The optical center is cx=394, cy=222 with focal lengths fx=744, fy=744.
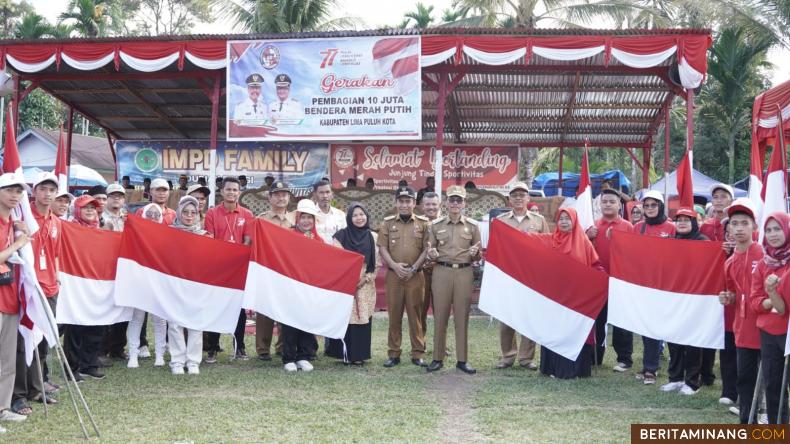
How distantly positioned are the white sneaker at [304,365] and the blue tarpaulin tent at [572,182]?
13452 millimetres

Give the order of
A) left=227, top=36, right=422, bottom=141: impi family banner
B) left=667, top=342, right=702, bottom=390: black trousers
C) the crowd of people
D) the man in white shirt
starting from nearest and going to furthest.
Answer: left=667, top=342, right=702, bottom=390: black trousers < the crowd of people < the man in white shirt < left=227, top=36, right=422, bottom=141: impi family banner

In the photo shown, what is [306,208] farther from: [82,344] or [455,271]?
[82,344]

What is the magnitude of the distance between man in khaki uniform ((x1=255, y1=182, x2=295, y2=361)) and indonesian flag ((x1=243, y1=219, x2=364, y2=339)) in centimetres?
58

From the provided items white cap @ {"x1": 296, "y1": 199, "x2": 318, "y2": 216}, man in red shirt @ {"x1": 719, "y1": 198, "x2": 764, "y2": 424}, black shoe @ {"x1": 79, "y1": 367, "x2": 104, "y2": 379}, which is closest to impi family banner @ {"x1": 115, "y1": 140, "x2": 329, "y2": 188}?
white cap @ {"x1": 296, "y1": 199, "x2": 318, "y2": 216}

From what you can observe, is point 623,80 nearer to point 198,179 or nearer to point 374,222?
point 374,222

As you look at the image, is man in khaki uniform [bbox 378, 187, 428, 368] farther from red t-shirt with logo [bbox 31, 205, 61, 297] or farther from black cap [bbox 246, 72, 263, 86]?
black cap [bbox 246, 72, 263, 86]

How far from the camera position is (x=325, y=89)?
12.7 meters

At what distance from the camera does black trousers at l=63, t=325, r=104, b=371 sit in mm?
7168

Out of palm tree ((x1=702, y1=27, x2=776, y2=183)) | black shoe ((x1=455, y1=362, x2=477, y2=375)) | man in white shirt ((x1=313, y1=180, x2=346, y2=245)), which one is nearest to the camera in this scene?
black shoe ((x1=455, y1=362, x2=477, y2=375))

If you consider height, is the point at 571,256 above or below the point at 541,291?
above

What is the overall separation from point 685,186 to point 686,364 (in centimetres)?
171

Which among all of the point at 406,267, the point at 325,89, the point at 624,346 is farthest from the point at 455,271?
the point at 325,89

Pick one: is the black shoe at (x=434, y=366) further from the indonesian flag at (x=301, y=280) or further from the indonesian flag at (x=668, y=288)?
the indonesian flag at (x=668, y=288)

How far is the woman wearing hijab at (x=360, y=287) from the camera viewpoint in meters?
7.76
